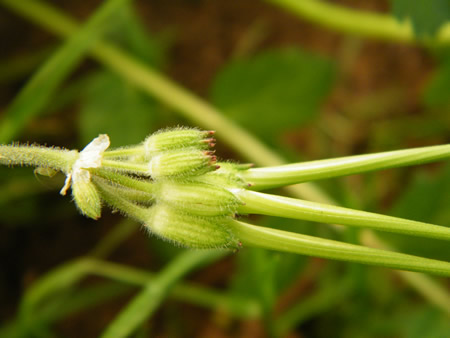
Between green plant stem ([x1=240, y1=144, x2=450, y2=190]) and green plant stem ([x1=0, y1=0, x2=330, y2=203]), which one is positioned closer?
green plant stem ([x1=240, y1=144, x2=450, y2=190])

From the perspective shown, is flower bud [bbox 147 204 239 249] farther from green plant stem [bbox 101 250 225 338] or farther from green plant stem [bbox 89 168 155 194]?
green plant stem [bbox 101 250 225 338]

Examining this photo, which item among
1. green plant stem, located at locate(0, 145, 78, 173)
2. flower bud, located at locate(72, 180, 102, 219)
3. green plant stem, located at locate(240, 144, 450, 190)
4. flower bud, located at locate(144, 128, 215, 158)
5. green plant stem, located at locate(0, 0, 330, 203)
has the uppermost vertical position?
green plant stem, located at locate(0, 0, 330, 203)

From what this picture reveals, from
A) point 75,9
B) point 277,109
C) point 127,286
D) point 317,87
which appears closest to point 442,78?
point 317,87

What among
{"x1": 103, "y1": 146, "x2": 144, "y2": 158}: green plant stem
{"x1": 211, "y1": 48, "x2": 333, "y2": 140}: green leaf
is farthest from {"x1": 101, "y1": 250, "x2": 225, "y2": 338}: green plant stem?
{"x1": 211, "y1": 48, "x2": 333, "y2": 140}: green leaf

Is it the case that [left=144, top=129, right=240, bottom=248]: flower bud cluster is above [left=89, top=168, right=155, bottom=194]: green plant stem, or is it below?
above

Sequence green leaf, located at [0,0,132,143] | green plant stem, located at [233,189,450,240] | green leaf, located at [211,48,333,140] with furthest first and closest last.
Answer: green leaf, located at [211,48,333,140] → green leaf, located at [0,0,132,143] → green plant stem, located at [233,189,450,240]

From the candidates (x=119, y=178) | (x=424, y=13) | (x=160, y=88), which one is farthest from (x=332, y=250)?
(x=160, y=88)
